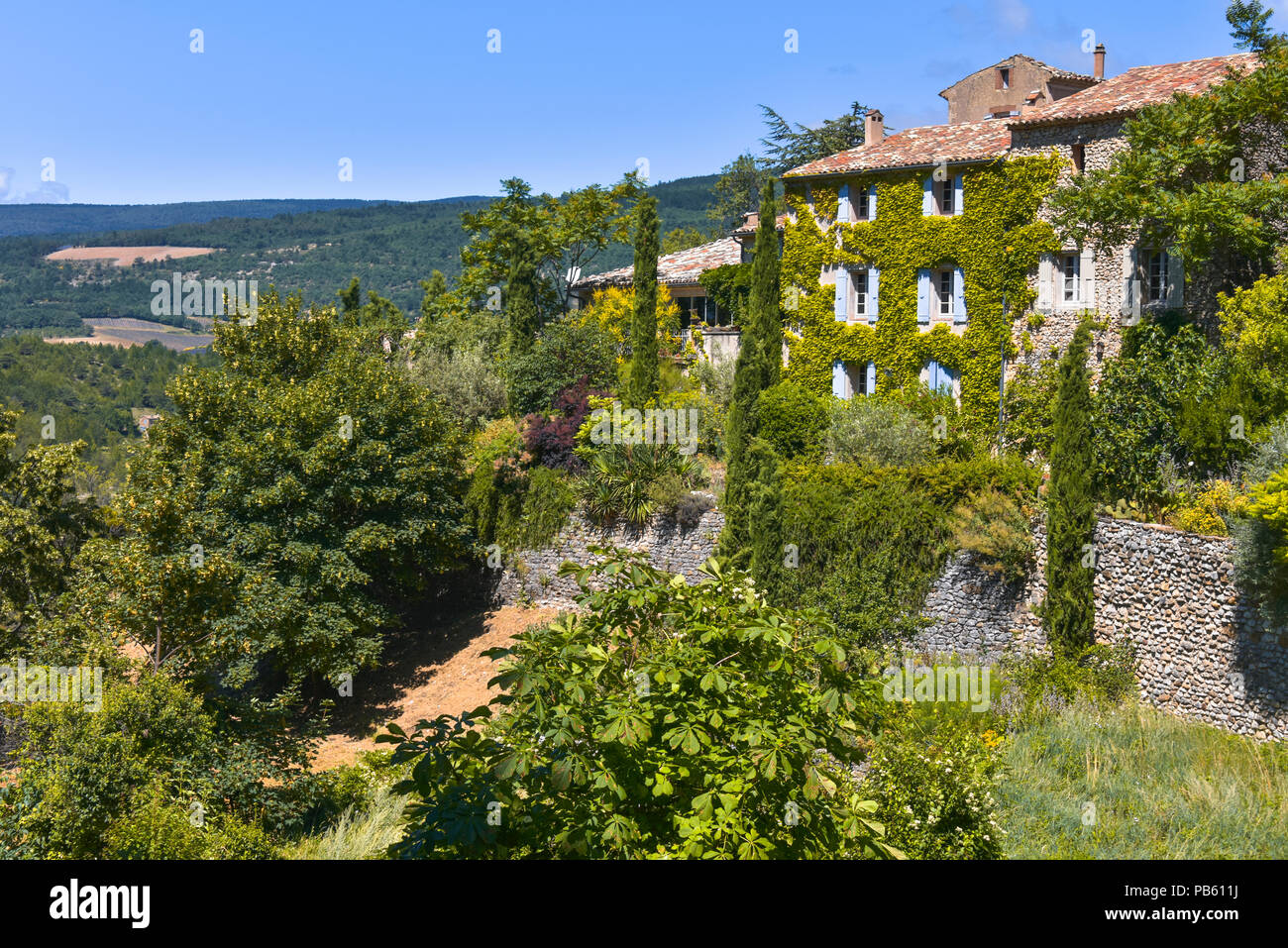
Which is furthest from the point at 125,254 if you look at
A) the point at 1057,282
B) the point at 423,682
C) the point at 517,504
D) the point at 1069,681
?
the point at 1069,681

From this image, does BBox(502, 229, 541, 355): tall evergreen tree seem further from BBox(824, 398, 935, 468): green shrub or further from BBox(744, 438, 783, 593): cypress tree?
BBox(744, 438, 783, 593): cypress tree

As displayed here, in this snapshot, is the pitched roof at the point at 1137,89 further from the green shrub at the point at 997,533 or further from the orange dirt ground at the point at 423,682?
the orange dirt ground at the point at 423,682

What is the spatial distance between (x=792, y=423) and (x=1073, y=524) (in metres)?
8.29

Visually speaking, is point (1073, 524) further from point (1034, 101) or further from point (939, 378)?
point (1034, 101)

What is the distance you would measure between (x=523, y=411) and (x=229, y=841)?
20813mm

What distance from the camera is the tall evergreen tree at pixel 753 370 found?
22547 mm

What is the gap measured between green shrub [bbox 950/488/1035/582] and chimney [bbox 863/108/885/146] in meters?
14.9

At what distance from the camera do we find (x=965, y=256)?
25766mm

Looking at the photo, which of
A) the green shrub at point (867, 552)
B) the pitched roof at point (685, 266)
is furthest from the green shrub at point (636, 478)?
the pitched roof at point (685, 266)

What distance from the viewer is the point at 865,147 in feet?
96.6

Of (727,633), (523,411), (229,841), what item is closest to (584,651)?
(727,633)

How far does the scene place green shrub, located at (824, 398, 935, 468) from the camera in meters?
23.1

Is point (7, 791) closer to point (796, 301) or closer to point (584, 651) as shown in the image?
point (584, 651)

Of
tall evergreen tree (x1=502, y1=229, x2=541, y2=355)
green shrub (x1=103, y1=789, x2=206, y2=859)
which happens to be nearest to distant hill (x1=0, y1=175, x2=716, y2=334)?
tall evergreen tree (x1=502, y1=229, x2=541, y2=355)
